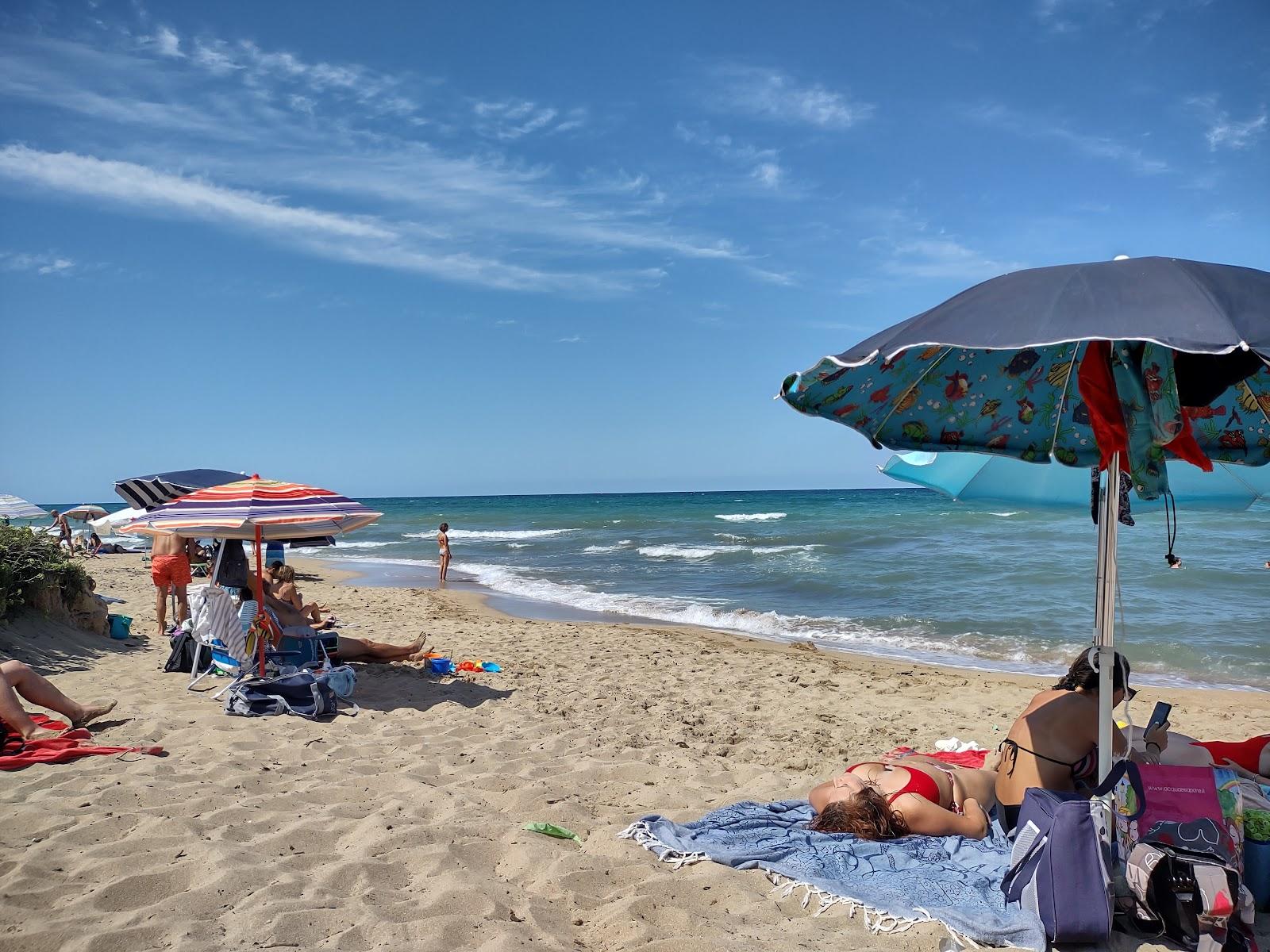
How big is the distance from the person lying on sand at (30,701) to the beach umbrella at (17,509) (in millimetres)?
12179

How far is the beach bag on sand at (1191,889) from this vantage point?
118 inches

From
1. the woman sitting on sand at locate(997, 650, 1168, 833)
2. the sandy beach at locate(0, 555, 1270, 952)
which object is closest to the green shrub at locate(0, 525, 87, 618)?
the sandy beach at locate(0, 555, 1270, 952)

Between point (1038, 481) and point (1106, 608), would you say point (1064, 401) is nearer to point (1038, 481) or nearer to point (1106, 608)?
point (1038, 481)

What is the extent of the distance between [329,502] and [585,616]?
7.37m

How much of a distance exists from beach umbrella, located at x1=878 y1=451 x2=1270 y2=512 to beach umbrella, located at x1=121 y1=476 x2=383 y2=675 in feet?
12.8

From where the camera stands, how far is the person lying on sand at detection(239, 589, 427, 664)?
7074 mm

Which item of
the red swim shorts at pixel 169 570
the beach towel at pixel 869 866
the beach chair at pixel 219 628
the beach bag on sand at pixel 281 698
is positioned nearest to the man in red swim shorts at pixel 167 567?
the red swim shorts at pixel 169 570

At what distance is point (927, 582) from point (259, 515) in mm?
12516

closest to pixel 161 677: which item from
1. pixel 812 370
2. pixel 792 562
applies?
pixel 812 370

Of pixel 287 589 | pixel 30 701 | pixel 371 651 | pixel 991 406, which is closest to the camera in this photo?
pixel 991 406

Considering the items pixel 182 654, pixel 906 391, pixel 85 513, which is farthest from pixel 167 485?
pixel 85 513

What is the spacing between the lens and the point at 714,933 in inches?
123

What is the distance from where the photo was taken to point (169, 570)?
32.0ft

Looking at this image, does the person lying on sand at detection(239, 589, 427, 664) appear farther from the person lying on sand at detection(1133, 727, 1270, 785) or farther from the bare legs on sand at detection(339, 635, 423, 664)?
the person lying on sand at detection(1133, 727, 1270, 785)
